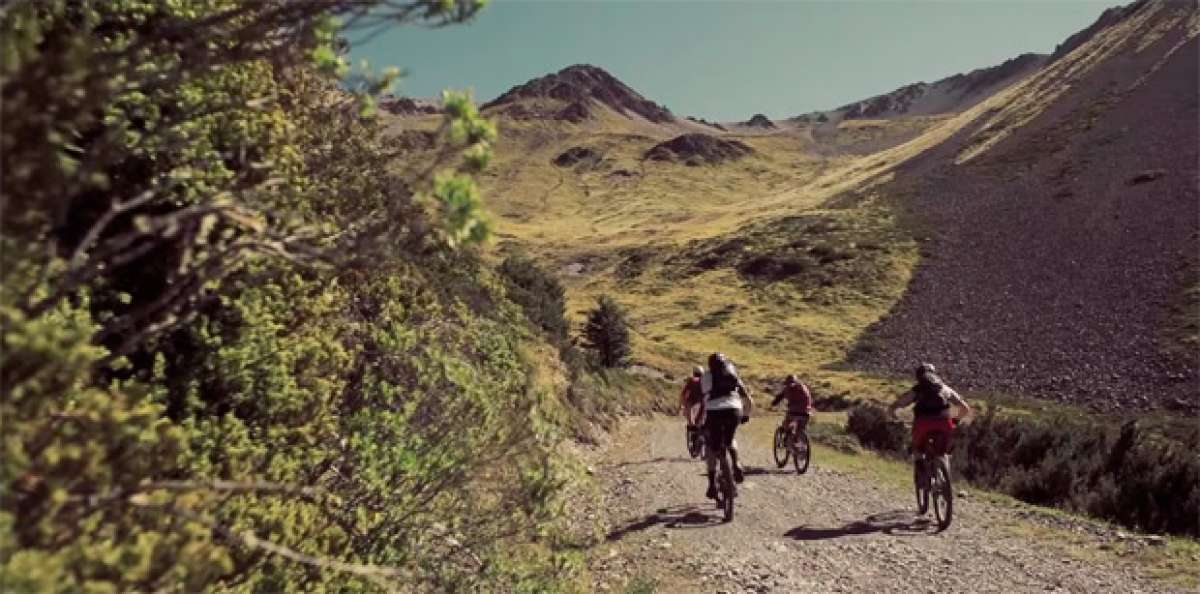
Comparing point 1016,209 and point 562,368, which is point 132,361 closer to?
point 562,368

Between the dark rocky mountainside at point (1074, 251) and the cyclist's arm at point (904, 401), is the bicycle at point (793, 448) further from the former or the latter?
the dark rocky mountainside at point (1074, 251)

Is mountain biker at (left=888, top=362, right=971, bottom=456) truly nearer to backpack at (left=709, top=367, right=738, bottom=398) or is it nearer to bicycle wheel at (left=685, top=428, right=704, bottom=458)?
backpack at (left=709, top=367, right=738, bottom=398)

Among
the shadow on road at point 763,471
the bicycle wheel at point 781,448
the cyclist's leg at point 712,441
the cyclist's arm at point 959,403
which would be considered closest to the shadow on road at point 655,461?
the shadow on road at point 763,471

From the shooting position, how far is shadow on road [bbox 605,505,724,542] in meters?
12.2

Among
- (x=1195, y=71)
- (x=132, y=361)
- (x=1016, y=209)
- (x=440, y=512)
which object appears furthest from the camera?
(x=1195, y=71)

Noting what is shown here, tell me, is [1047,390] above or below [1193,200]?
below

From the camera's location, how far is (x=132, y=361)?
502 centimetres

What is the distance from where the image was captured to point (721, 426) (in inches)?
484

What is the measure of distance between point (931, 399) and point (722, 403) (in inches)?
124

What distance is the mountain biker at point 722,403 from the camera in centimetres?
1211

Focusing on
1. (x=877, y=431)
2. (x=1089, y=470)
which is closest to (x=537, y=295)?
(x=877, y=431)

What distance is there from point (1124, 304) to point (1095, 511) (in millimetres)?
44845

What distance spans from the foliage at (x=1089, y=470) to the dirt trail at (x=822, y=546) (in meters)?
2.60

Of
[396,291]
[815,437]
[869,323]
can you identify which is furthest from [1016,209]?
[396,291]
